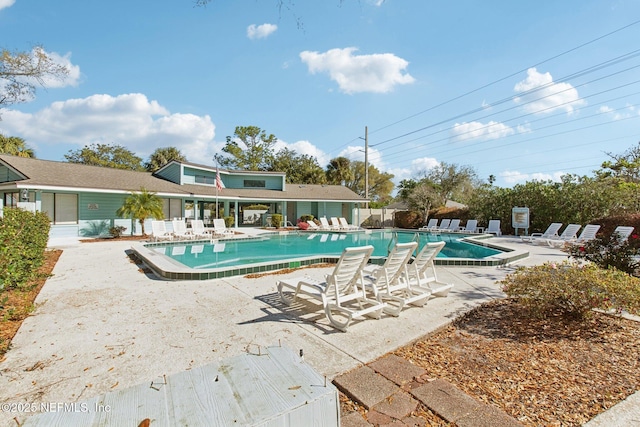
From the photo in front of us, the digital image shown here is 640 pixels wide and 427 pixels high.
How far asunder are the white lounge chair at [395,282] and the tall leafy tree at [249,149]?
38.4 metres

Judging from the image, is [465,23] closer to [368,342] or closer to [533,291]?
[533,291]

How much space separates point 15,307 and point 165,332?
2866 millimetres

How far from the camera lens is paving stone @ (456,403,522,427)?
7.69ft

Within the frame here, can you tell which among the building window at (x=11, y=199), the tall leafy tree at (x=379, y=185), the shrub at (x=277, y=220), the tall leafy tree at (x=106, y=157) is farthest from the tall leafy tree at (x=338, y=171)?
the building window at (x=11, y=199)

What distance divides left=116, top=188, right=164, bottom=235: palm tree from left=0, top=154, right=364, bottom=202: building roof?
3.23ft

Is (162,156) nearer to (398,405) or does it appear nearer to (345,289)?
(345,289)

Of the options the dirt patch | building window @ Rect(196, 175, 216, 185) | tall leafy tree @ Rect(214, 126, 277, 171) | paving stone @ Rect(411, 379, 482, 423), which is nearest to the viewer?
paving stone @ Rect(411, 379, 482, 423)

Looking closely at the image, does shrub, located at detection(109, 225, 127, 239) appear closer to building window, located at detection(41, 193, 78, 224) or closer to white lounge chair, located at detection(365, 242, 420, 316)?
building window, located at detection(41, 193, 78, 224)

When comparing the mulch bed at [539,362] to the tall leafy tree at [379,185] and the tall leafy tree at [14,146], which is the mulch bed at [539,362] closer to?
the tall leafy tree at [14,146]

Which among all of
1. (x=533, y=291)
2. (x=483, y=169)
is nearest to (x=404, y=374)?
(x=533, y=291)

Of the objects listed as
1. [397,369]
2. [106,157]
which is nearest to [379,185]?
[106,157]

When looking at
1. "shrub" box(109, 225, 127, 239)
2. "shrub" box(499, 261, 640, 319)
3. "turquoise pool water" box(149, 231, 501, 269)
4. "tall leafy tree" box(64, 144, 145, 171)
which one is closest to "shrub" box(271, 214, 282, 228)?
"turquoise pool water" box(149, 231, 501, 269)

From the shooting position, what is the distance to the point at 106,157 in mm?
39625

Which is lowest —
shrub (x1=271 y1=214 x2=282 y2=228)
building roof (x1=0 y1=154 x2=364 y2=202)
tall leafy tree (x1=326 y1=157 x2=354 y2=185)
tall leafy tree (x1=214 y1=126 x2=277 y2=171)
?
shrub (x1=271 y1=214 x2=282 y2=228)
